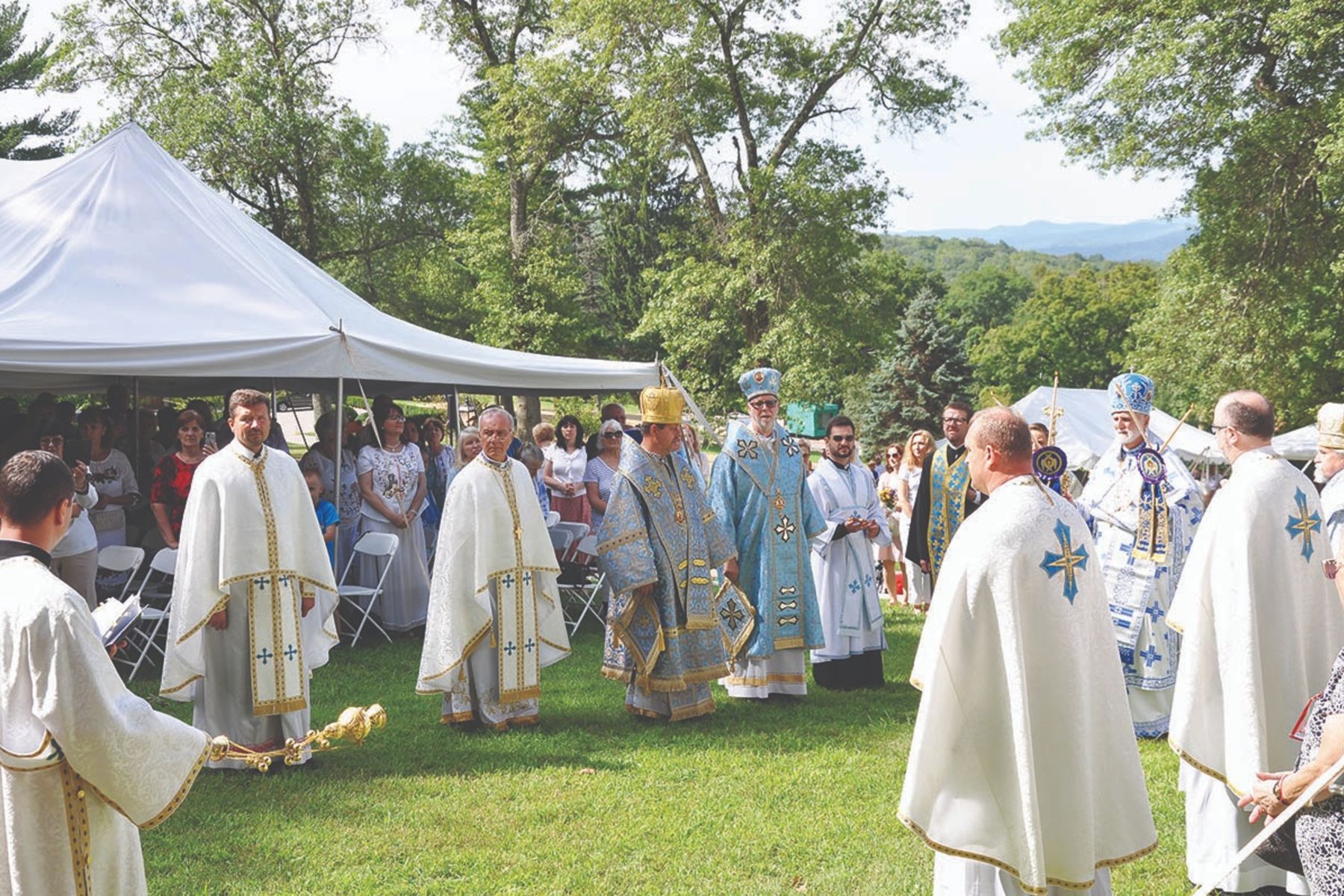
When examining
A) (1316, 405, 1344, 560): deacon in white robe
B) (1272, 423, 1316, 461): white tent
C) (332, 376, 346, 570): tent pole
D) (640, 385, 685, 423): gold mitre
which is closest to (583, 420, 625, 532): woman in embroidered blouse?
(332, 376, 346, 570): tent pole

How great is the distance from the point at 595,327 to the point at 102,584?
820 inches

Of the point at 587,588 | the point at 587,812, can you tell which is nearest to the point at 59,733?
the point at 587,812

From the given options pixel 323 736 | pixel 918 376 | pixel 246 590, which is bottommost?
pixel 323 736

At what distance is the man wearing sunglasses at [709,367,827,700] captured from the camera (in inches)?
316

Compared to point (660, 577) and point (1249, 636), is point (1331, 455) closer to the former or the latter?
point (1249, 636)

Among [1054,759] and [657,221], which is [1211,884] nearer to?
[1054,759]

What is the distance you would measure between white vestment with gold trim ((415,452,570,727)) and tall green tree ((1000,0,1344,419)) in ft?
53.1

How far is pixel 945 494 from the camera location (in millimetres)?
8273

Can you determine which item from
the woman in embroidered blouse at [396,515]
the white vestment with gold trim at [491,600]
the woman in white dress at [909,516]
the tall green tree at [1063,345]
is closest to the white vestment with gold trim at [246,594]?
the white vestment with gold trim at [491,600]

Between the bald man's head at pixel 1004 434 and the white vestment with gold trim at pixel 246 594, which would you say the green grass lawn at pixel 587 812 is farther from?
the bald man's head at pixel 1004 434

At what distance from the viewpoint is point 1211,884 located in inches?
124

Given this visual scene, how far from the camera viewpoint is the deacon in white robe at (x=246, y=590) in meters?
6.16

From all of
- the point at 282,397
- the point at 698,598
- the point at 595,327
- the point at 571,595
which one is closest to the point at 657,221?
the point at 595,327

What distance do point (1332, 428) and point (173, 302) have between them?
A: 796 cm
